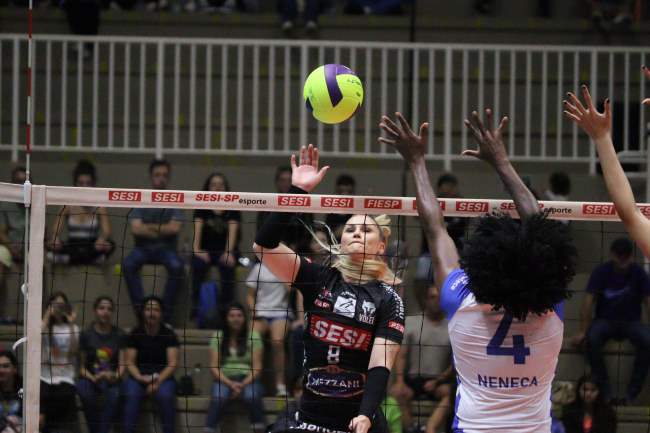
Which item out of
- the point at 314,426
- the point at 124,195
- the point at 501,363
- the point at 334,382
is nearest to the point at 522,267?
the point at 501,363

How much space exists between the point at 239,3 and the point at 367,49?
234 cm

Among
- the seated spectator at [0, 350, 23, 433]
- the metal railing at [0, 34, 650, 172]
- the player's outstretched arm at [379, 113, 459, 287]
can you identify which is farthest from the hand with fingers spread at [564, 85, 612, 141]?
the metal railing at [0, 34, 650, 172]

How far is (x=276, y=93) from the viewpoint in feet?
38.4

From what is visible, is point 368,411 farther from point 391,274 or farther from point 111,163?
point 111,163

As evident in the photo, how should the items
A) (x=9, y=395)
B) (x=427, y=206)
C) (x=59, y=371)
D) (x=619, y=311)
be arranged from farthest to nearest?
1. (x=619, y=311)
2. (x=59, y=371)
3. (x=9, y=395)
4. (x=427, y=206)

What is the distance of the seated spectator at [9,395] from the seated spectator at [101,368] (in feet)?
1.74

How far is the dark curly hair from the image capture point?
3855mm

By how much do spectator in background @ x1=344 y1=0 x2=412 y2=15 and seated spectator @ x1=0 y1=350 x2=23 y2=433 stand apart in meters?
6.05

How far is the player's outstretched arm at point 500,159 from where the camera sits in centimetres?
439

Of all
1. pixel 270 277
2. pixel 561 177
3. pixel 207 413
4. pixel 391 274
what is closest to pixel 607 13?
pixel 561 177

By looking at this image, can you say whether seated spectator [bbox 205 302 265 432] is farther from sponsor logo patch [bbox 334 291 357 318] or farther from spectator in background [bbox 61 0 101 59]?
spectator in background [bbox 61 0 101 59]

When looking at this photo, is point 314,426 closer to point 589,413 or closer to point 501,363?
point 501,363

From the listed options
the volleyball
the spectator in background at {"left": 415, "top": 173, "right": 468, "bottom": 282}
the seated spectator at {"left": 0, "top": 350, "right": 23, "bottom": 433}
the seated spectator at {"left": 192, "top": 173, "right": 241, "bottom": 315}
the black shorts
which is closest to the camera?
the black shorts

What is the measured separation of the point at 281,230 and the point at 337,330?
0.58 m
